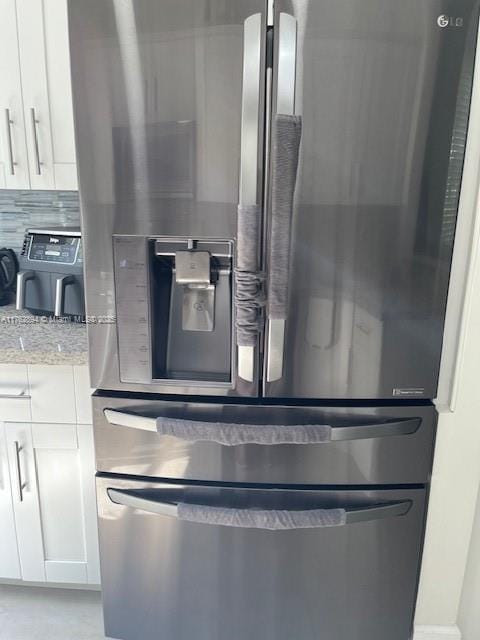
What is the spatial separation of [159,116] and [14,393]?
0.91 m

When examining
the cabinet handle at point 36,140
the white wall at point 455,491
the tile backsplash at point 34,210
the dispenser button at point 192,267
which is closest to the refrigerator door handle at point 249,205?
the dispenser button at point 192,267

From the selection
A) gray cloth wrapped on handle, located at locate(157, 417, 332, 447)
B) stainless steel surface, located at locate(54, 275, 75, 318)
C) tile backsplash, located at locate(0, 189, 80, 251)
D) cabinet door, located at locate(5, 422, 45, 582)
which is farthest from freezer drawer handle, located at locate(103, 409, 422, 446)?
tile backsplash, located at locate(0, 189, 80, 251)

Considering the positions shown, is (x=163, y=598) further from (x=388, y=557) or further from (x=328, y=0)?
(x=328, y=0)

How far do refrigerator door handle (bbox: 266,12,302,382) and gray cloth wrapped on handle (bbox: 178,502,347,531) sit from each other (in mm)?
426

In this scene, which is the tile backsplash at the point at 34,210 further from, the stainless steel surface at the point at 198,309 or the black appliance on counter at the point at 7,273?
the stainless steel surface at the point at 198,309

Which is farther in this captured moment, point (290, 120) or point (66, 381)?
point (66, 381)

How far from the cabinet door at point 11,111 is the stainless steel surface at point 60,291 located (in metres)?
0.33

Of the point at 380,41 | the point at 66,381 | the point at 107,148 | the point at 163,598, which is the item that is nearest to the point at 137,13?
the point at 107,148

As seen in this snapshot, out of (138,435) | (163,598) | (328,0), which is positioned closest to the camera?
(328,0)

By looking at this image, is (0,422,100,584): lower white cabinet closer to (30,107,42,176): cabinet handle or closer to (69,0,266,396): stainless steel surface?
(69,0,266,396): stainless steel surface

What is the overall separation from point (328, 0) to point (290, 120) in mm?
246

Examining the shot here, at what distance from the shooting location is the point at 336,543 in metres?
1.28

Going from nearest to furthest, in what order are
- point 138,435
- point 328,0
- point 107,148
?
1. point 328,0
2. point 107,148
3. point 138,435

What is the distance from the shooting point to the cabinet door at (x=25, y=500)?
1491 mm
